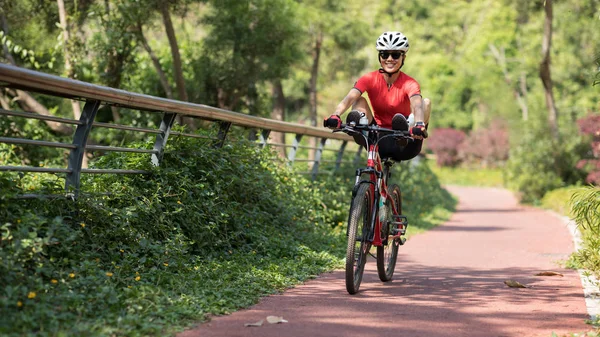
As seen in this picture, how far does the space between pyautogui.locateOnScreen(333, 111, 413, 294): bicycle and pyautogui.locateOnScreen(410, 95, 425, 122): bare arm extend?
0.71 ft

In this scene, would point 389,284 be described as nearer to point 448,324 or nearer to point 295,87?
point 448,324

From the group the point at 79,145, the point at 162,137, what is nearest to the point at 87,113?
the point at 79,145

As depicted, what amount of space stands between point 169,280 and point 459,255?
5.56m

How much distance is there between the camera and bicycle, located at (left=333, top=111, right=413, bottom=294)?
23.3 feet

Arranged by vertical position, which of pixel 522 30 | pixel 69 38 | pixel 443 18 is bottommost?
pixel 69 38

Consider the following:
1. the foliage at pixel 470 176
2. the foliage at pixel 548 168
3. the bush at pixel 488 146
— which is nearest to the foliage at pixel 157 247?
the foliage at pixel 548 168

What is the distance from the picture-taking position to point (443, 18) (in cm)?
7544

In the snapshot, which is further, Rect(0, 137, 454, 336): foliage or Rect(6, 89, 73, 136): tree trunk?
Rect(6, 89, 73, 136): tree trunk

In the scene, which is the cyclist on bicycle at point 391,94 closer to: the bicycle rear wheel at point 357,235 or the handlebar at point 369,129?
the handlebar at point 369,129

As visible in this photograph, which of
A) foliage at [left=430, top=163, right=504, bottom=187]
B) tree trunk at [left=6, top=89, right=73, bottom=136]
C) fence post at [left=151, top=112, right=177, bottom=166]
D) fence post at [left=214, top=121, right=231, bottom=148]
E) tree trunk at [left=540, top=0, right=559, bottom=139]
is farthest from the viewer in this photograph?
foliage at [left=430, top=163, right=504, bottom=187]

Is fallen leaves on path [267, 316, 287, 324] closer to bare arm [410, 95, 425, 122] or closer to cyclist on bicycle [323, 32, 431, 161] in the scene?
cyclist on bicycle [323, 32, 431, 161]

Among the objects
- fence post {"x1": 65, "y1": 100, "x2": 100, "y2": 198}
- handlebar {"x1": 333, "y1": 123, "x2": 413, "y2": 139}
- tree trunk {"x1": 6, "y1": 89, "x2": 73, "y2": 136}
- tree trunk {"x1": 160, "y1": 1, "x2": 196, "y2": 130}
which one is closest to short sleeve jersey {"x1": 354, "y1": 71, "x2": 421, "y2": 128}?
handlebar {"x1": 333, "y1": 123, "x2": 413, "y2": 139}

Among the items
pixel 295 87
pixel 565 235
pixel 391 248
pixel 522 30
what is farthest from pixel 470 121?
pixel 391 248

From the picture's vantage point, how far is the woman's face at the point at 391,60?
26.0ft
